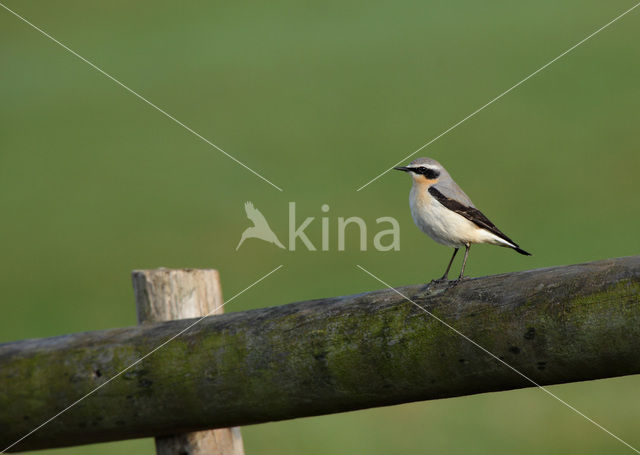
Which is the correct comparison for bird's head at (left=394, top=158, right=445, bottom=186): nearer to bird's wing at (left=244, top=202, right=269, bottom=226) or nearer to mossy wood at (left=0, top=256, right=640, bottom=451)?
mossy wood at (left=0, top=256, right=640, bottom=451)

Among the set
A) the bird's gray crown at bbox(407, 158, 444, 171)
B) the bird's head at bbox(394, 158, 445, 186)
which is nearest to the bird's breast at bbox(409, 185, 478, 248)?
the bird's head at bbox(394, 158, 445, 186)

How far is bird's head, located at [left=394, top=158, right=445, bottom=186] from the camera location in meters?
5.92

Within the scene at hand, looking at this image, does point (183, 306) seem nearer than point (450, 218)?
Yes

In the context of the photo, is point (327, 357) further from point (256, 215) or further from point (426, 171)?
point (256, 215)

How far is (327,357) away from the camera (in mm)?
3639

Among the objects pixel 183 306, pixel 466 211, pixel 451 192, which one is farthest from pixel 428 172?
pixel 183 306

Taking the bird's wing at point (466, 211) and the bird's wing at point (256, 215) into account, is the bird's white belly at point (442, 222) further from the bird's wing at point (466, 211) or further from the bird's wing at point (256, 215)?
the bird's wing at point (256, 215)

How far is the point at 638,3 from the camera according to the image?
24891 millimetres

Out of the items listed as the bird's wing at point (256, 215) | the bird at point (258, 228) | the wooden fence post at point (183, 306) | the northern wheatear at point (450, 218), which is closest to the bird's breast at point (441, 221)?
the northern wheatear at point (450, 218)

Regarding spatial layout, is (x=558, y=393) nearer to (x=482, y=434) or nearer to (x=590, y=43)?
(x=482, y=434)

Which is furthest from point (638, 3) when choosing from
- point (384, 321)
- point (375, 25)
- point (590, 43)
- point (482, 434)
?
point (384, 321)

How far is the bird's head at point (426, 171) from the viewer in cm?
592

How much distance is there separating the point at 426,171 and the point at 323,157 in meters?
15.6

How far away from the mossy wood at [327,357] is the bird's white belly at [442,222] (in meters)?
1.94
